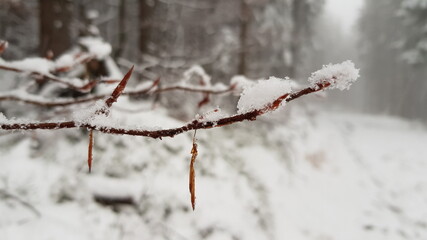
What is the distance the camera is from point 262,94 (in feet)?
2.34

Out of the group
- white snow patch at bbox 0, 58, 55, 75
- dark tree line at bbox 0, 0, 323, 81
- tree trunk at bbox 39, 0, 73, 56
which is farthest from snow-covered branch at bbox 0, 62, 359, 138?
tree trunk at bbox 39, 0, 73, 56

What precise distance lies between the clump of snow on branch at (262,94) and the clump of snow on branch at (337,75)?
64 millimetres

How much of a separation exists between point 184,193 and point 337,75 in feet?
9.89

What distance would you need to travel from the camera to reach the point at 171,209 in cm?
325

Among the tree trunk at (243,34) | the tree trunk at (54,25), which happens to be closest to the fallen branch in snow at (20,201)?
the tree trunk at (54,25)

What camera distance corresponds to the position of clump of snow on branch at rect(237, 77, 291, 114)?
0.69 metres

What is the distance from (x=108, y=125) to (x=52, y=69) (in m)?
1.03

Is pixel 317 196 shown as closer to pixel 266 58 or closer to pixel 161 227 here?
pixel 161 227

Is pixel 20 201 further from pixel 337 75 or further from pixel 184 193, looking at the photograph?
pixel 337 75

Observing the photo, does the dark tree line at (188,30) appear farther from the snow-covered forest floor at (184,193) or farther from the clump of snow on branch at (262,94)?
the clump of snow on branch at (262,94)

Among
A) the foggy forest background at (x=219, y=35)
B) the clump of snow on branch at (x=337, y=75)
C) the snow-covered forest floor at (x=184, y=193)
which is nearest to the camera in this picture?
the clump of snow on branch at (x=337, y=75)

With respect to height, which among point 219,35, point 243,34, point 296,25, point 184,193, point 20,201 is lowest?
point 20,201

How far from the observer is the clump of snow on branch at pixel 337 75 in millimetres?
668

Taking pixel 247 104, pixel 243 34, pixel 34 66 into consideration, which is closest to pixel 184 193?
pixel 34 66
